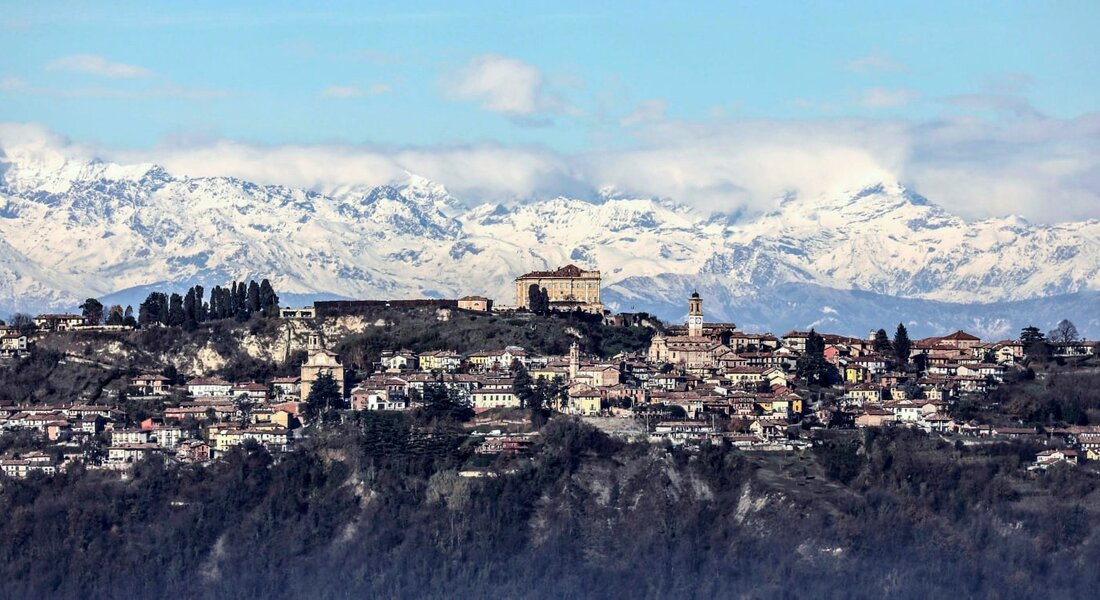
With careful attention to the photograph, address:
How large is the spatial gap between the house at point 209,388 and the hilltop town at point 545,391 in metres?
0.09

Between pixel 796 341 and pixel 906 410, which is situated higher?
pixel 796 341

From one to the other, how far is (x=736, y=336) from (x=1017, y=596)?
36845 millimetres

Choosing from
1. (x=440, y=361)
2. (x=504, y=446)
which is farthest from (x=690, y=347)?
(x=504, y=446)

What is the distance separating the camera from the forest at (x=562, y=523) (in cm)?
9056

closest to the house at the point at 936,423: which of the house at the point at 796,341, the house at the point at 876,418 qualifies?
the house at the point at 876,418

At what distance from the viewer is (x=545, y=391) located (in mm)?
106750

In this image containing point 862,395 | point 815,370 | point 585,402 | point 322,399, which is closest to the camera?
point 585,402

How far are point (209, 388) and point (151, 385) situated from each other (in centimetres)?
286

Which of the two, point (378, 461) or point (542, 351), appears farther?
point (542, 351)

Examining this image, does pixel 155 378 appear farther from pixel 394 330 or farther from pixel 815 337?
pixel 815 337

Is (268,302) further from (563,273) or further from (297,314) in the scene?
(563,273)

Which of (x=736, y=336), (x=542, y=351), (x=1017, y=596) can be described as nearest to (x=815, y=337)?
(x=736, y=336)

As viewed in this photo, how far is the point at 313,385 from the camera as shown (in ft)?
356

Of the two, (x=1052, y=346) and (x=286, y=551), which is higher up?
(x=1052, y=346)
